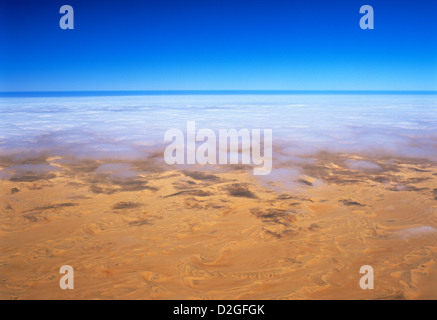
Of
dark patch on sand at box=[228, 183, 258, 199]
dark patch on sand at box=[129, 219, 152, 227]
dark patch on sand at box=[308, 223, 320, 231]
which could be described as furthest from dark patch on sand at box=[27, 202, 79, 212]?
dark patch on sand at box=[308, 223, 320, 231]

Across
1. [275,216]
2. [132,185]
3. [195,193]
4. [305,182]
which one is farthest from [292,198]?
[132,185]

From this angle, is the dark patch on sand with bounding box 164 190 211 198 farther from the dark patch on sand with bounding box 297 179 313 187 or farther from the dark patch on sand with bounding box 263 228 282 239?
the dark patch on sand with bounding box 297 179 313 187

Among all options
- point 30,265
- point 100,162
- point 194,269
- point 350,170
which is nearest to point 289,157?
point 350,170

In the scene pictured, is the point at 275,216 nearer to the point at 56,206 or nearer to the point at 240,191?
the point at 240,191

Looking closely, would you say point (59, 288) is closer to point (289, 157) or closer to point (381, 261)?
point (381, 261)

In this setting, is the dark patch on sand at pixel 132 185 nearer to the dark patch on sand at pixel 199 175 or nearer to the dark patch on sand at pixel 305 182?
the dark patch on sand at pixel 199 175
